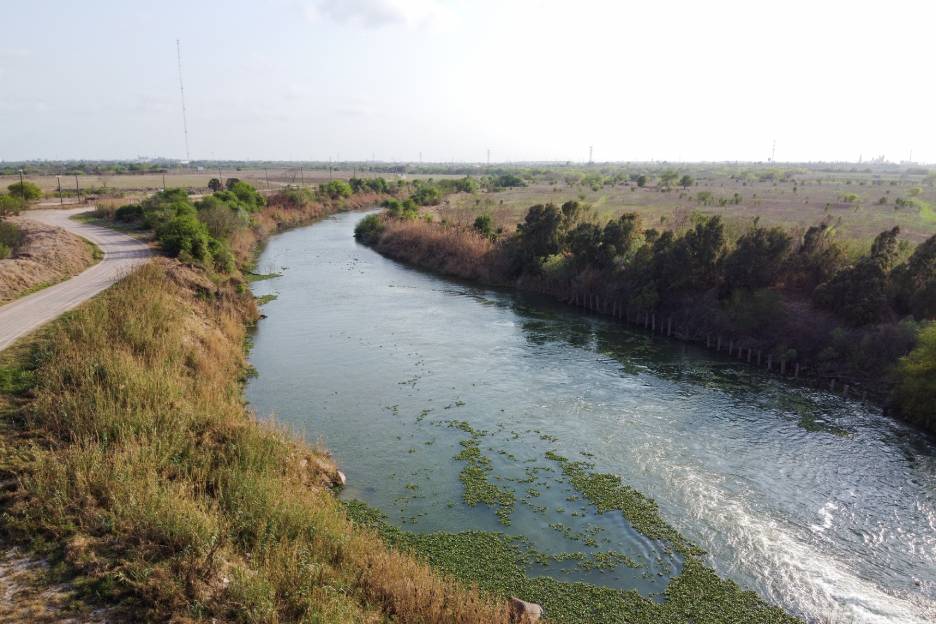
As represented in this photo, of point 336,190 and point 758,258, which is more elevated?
point 336,190

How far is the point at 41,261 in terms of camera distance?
123 feet

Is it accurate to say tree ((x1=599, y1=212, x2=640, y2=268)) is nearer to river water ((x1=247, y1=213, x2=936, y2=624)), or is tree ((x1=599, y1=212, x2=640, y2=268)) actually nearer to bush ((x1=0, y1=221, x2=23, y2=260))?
river water ((x1=247, y1=213, x2=936, y2=624))

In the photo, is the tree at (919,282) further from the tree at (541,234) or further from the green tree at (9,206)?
the green tree at (9,206)

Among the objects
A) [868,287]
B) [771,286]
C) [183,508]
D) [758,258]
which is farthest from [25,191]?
[868,287]

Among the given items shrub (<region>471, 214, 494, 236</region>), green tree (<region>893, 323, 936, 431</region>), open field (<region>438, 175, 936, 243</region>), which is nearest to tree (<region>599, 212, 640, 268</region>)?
open field (<region>438, 175, 936, 243</region>)

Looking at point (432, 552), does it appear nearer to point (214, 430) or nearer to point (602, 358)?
point (214, 430)

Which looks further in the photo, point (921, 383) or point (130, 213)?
point (130, 213)

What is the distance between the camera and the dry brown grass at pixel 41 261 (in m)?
33.1

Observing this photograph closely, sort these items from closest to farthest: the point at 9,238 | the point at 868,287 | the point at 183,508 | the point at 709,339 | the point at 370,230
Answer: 1. the point at 183,508
2. the point at 868,287
3. the point at 709,339
4. the point at 9,238
5. the point at 370,230

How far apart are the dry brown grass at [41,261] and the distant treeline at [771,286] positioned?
36356 millimetres

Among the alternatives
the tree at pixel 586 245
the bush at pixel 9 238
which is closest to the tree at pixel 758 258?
the tree at pixel 586 245

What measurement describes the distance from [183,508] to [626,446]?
57.8 feet

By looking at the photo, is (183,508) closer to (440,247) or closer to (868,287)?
(868,287)

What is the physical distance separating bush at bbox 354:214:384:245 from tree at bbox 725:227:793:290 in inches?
1981
